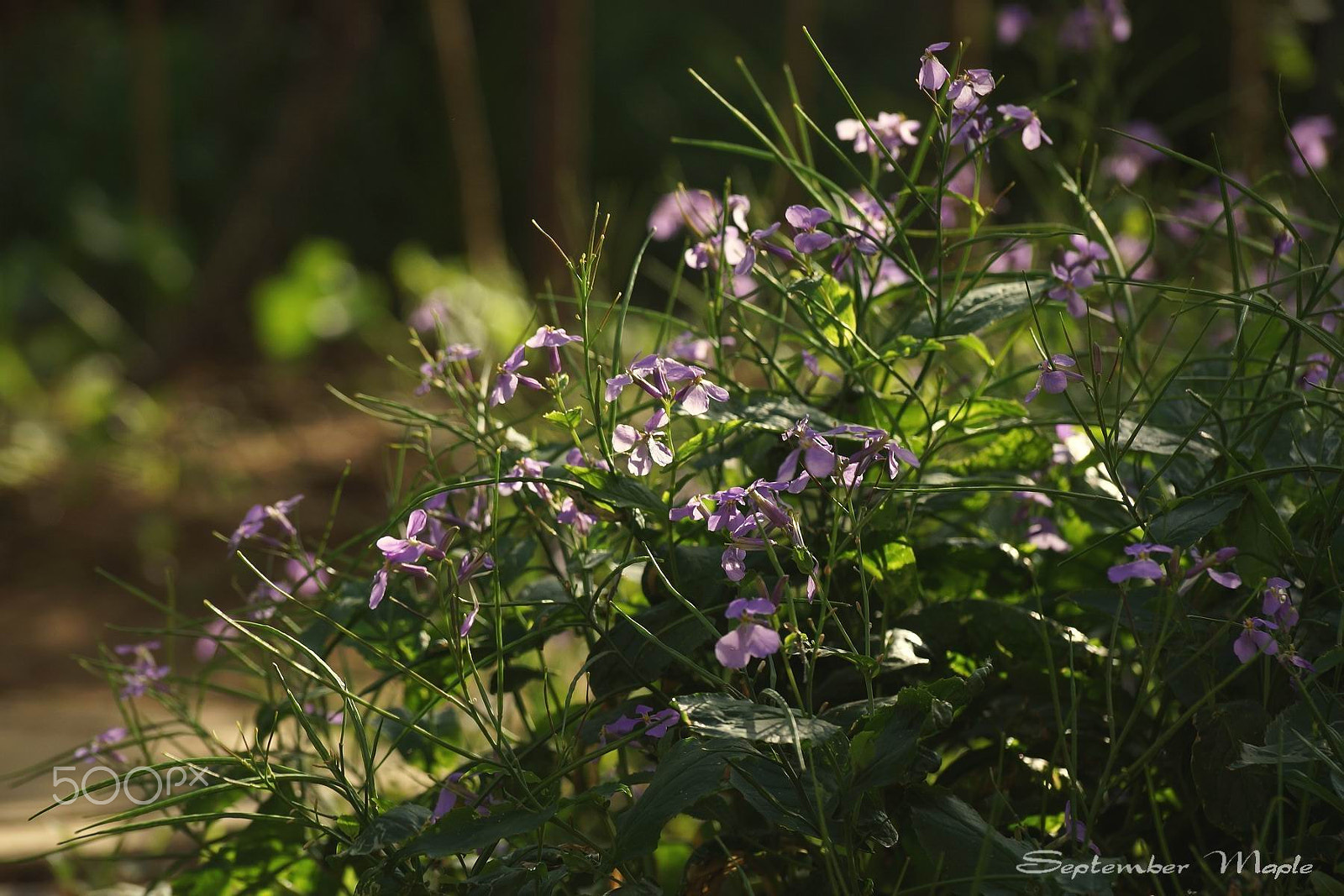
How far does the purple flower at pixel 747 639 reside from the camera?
0.72 m

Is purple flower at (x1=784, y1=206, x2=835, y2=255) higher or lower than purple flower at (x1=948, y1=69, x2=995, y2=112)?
above

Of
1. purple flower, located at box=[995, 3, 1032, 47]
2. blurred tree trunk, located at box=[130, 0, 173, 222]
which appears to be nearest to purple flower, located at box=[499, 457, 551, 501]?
purple flower, located at box=[995, 3, 1032, 47]

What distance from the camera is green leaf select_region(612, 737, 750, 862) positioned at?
80 centimetres

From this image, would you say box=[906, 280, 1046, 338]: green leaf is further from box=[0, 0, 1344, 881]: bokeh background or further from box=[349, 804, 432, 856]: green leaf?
box=[349, 804, 432, 856]: green leaf

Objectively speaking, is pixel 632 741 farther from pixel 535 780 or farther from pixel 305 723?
pixel 305 723

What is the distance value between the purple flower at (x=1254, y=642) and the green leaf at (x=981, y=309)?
0.96 feet

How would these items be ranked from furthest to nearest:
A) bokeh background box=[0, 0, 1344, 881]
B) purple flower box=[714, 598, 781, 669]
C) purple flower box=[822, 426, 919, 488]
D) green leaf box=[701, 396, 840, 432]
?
bokeh background box=[0, 0, 1344, 881] → green leaf box=[701, 396, 840, 432] → purple flower box=[822, 426, 919, 488] → purple flower box=[714, 598, 781, 669]

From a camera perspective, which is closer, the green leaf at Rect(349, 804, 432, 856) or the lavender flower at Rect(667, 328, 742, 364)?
the green leaf at Rect(349, 804, 432, 856)

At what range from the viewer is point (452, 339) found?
1.76m

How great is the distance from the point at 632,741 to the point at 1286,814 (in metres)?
0.48

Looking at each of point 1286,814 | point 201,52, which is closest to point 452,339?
point 1286,814

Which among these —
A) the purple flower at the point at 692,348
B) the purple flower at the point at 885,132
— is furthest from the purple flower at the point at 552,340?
the purple flower at the point at 885,132

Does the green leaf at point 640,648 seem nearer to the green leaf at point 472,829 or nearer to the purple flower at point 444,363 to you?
the green leaf at point 472,829

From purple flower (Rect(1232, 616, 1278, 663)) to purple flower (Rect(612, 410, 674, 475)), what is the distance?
1.32 ft
